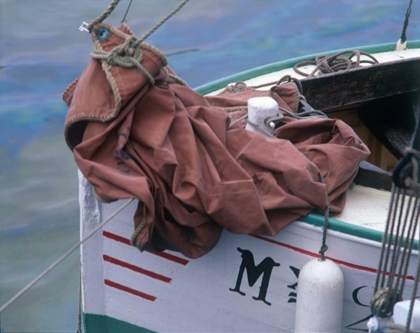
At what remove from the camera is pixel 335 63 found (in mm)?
4191

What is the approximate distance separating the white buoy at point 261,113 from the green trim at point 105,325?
105cm

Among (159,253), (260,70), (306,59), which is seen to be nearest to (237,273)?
(159,253)

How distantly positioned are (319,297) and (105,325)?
44.6 inches

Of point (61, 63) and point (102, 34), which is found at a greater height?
point (102, 34)

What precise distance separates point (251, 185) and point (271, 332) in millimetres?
771

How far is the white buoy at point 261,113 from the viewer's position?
117 inches

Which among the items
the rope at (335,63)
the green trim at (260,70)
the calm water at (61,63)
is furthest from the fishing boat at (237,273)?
the calm water at (61,63)

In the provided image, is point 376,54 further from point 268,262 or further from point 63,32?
point 63,32

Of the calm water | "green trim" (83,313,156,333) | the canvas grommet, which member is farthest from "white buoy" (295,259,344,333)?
the calm water

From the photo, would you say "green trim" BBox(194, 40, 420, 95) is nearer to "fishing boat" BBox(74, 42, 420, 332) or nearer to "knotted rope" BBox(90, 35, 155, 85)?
"fishing boat" BBox(74, 42, 420, 332)

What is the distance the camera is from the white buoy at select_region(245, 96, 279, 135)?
2.97 metres

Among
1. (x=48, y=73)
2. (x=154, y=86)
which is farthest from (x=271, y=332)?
(x=48, y=73)

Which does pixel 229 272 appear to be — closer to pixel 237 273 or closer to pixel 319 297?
pixel 237 273

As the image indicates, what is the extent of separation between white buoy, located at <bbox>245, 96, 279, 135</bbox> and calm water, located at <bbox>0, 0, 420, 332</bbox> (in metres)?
2.40
